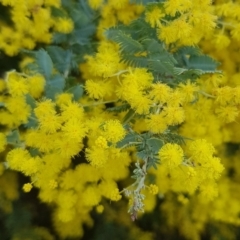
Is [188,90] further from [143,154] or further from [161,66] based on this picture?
[143,154]

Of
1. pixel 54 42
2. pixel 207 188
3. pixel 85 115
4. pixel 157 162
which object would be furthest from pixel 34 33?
pixel 207 188

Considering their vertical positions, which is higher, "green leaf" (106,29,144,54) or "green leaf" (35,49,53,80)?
"green leaf" (106,29,144,54)

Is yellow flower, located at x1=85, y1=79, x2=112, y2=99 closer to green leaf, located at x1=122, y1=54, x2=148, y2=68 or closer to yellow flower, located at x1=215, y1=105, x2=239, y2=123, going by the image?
green leaf, located at x1=122, y1=54, x2=148, y2=68

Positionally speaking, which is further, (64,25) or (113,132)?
(64,25)

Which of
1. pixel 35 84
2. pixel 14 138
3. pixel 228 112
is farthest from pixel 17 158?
pixel 228 112

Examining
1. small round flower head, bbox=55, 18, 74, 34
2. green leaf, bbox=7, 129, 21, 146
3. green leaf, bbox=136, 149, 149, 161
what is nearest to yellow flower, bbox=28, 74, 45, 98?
green leaf, bbox=7, 129, 21, 146

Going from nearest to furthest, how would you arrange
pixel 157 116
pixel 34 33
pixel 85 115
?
1. pixel 157 116
2. pixel 85 115
3. pixel 34 33

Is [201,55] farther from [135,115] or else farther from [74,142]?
[74,142]
